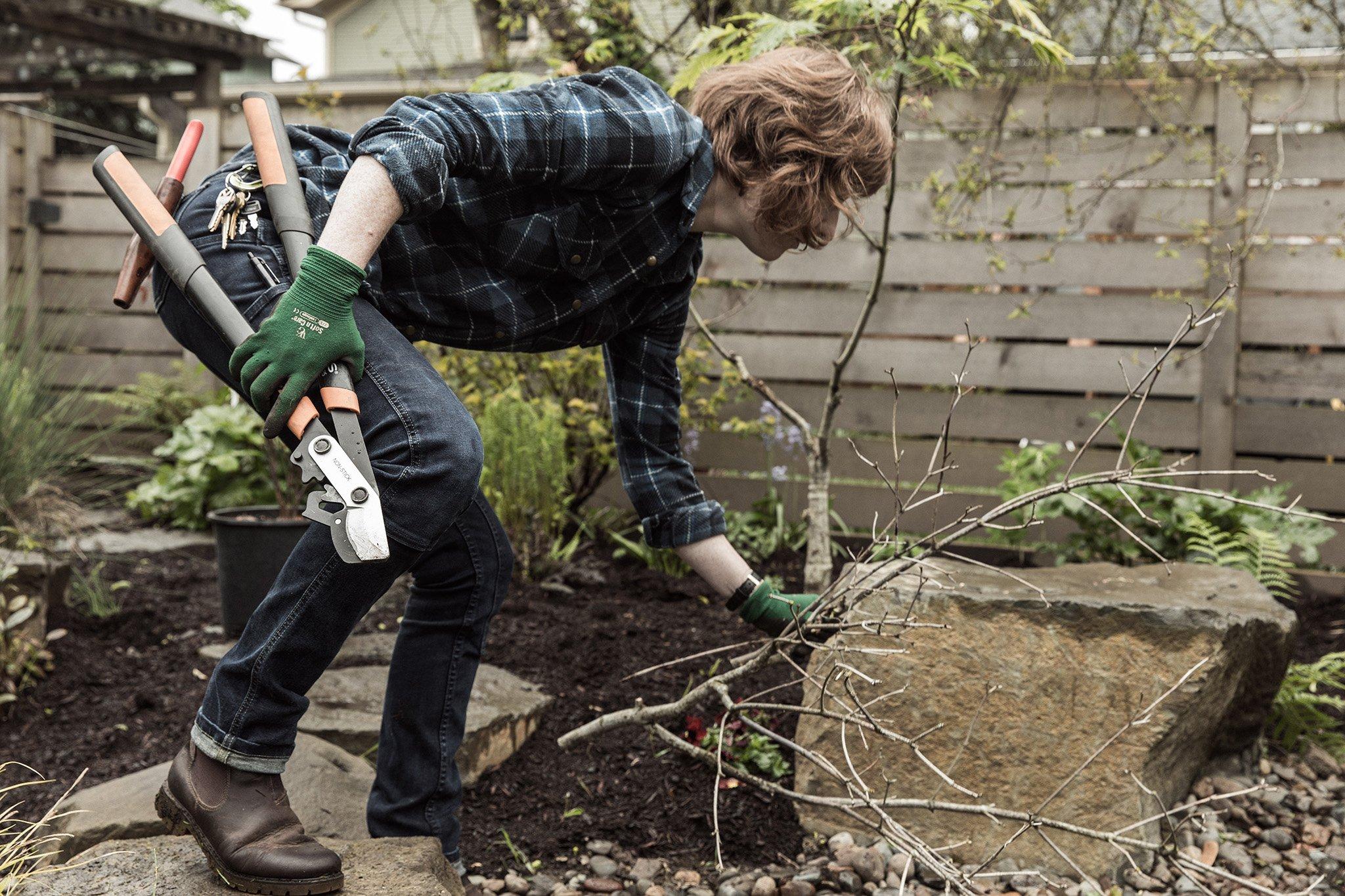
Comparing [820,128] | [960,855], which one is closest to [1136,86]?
[820,128]

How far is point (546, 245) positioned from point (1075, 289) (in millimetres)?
3182

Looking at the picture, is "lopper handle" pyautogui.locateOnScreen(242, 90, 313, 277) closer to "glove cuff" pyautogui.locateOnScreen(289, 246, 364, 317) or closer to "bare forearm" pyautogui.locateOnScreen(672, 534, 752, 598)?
"glove cuff" pyautogui.locateOnScreen(289, 246, 364, 317)

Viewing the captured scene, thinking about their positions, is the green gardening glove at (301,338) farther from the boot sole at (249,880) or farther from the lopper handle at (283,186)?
the boot sole at (249,880)

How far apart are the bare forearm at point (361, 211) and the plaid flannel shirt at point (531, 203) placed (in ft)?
0.07

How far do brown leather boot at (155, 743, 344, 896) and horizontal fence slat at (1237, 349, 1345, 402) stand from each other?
3.86 m

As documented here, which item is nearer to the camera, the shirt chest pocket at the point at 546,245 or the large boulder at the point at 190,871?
the large boulder at the point at 190,871

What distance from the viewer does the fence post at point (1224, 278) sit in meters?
3.97

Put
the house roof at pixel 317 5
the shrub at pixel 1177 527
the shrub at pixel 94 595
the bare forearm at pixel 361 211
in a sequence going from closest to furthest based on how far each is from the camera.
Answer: the bare forearm at pixel 361 211
the shrub at pixel 1177 527
the shrub at pixel 94 595
the house roof at pixel 317 5

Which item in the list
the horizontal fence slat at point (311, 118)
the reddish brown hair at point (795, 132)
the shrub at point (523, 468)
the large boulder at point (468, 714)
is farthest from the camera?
the horizontal fence slat at point (311, 118)

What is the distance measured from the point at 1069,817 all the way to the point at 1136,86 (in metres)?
3.07

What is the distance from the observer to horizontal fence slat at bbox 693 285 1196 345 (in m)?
4.09

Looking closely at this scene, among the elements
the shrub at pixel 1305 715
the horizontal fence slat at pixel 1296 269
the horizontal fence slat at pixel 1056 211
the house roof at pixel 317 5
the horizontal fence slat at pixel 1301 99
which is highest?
the house roof at pixel 317 5

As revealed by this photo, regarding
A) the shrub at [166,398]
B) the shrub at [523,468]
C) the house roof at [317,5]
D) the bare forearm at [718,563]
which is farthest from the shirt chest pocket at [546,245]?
the house roof at [317,5]

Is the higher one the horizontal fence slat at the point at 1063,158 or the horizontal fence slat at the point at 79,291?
the horizontal fence slat at the point at 1063,158
